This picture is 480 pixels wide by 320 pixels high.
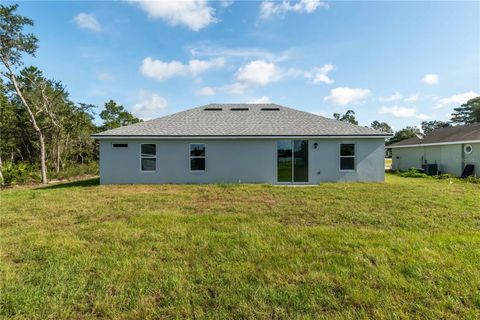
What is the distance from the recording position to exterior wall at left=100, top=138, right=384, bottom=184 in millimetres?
12125

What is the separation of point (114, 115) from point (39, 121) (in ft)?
45.0

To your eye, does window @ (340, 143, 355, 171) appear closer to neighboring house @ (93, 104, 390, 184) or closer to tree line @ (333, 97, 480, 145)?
neighboring house @ (93, 104, 390, 184)

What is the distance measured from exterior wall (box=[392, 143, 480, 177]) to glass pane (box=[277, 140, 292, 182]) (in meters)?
12.3

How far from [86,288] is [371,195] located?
8.55 metres

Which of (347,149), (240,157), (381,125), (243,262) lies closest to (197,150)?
(240,157)

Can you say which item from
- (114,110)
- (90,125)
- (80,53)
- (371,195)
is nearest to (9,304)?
(371,195)

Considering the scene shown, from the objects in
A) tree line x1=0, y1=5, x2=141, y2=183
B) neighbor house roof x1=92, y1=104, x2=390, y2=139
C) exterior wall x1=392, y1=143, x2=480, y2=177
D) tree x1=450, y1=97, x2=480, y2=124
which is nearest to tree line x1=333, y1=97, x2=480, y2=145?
tree x1=450, y1=97, x2=480, y2=124

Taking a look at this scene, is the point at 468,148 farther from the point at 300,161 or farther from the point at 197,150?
Result: the point at 197,150

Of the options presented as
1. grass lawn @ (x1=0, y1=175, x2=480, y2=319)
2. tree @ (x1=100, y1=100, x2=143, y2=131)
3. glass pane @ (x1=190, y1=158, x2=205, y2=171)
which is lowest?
grass lawn @ (x1=0, y1=175, x2=480, y2=319)

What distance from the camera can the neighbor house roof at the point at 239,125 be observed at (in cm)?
1199

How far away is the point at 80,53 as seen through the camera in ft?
Result: 40.6

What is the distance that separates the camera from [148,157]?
40.3 ft

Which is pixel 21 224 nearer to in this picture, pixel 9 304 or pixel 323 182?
pixel 9 304

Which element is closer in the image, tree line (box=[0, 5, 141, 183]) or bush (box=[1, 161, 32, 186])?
bush (box=[1, 161, 32, 186])
